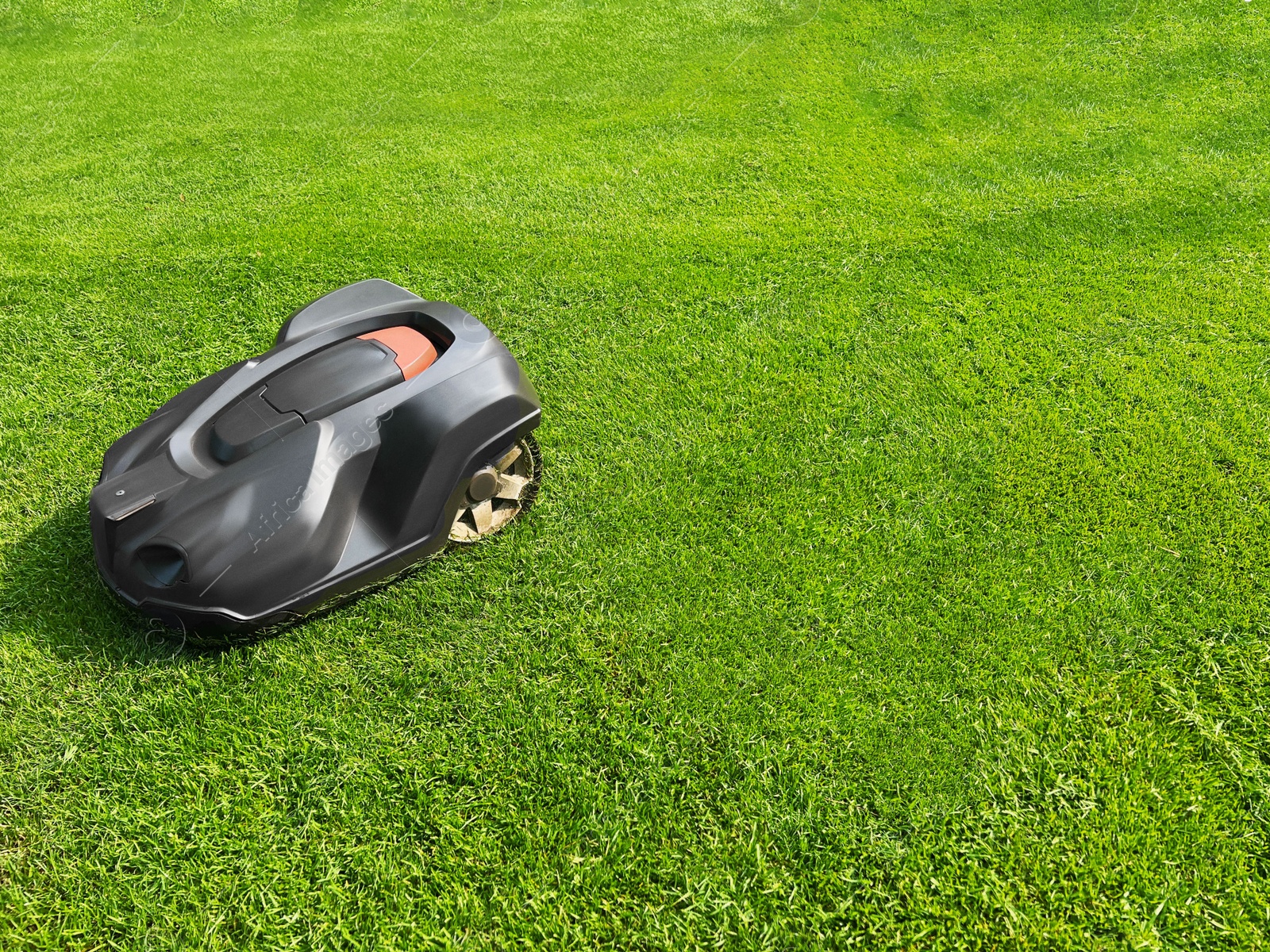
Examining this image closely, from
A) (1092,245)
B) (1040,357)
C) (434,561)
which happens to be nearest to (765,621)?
(434,561)

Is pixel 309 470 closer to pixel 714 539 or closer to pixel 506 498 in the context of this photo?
pixel 506 498

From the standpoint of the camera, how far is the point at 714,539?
113 inches

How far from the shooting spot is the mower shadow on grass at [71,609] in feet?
8.20

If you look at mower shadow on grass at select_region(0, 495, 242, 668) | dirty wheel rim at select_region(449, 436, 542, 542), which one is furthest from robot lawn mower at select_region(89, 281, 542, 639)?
mower shadow on grass at select_region(0, 495, 242, 668)

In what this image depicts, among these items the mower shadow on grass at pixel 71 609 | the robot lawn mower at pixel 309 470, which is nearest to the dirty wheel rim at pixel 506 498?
the robot lawn mower at pixel 309 470

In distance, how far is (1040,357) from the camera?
138 inches

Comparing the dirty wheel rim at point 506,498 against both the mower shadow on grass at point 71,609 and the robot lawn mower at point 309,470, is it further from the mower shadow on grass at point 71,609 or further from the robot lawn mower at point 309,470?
the mower shadow on grass at point 71,609

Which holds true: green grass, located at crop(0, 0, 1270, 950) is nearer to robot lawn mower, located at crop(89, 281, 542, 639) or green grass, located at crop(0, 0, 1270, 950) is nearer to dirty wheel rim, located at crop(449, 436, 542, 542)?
dirty wheel rim, located at crop(449, 436, 542, 542)

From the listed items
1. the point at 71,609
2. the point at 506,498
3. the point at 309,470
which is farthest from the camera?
the point at 506,498

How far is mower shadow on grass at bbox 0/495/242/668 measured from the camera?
250 centimetres

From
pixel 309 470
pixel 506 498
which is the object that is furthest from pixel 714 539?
pixel 309 470

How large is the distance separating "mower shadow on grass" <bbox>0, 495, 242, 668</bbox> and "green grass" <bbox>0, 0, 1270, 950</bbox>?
0.02 meters

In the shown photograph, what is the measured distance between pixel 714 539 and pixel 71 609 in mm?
2120

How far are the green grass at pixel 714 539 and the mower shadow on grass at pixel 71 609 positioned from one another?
0.05 feet
